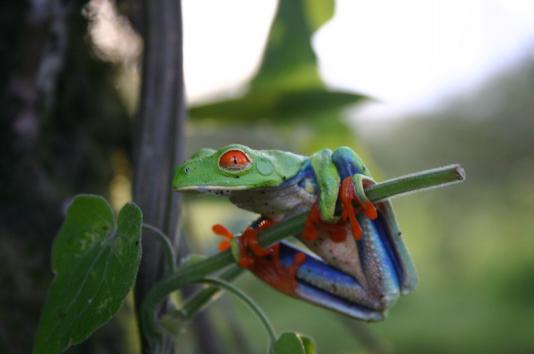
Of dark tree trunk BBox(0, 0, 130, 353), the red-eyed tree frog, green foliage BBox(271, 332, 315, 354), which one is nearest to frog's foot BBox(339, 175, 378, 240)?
the red-eyed tree frog

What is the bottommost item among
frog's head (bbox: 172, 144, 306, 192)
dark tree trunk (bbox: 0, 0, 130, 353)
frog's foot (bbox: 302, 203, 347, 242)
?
dark tree trunk (bbox: 0, 0, 130, 353)

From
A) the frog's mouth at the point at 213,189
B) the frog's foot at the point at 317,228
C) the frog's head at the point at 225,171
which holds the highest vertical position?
the frog's head at the point at 225,171

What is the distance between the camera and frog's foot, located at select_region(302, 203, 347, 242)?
0.55 m

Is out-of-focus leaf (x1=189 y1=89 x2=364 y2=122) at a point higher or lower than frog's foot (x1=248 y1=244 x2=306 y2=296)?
lower

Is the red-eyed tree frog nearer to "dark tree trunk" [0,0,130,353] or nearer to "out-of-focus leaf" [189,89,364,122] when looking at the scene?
"dark tree trunk" [0,0,130,353]

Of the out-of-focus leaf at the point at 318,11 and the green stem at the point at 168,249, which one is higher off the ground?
the out-of-focus leaf at the point at 318,11

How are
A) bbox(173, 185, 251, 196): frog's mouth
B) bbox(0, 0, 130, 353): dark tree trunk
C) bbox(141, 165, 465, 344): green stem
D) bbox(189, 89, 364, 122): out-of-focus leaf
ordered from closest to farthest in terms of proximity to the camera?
bbox(141, 165, 465, 344): green stem
bbox(173, 185, 251, 196): frog's mouth
bbox(0, 0, 130, 353): dark tree trunk
bbox(189, 89, 364, 122): out-of-focus leaf

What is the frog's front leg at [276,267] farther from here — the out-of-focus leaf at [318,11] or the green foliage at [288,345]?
the out-of-focus leaf at [318,11]

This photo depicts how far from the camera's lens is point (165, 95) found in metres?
0.70

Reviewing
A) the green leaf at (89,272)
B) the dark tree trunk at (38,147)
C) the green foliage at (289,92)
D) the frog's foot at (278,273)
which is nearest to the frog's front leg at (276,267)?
the frog's foot at (278,273)

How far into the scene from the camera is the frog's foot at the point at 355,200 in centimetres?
54

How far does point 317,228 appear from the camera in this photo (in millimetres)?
582

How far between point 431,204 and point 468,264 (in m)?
1.04

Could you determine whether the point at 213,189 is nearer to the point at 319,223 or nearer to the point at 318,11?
the point at 319,223
